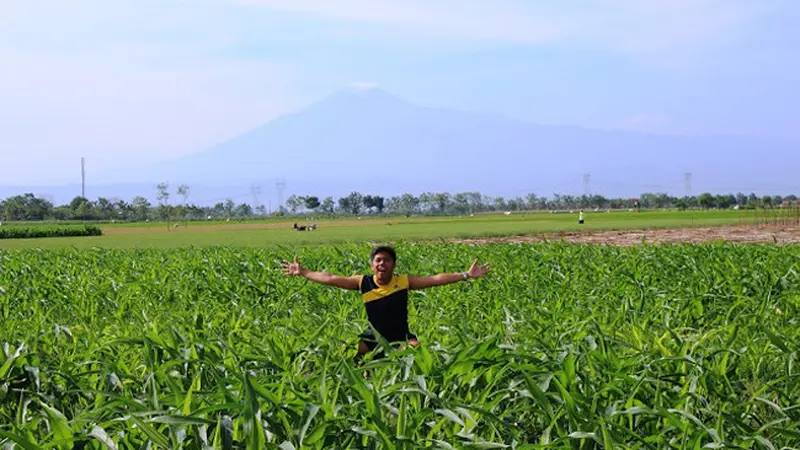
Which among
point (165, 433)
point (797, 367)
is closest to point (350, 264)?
point (797, 367)

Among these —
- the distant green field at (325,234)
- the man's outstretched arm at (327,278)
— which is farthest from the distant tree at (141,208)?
the man's outstretched arm at (327,278)

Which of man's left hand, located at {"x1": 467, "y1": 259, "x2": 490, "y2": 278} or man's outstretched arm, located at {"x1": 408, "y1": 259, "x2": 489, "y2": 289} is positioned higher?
man's left hand, located at {"x1": 467, "y1": 259, "x2": 490, "y2": 278}

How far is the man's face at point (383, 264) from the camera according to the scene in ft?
21.2

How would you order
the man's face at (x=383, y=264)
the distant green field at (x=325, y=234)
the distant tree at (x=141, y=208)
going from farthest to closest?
the distant tree at (x=141, y=208), the distant green field at (x=325, y=234), the man's face at (x=383, y=264)

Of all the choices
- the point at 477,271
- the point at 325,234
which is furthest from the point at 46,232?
the point at 477,271

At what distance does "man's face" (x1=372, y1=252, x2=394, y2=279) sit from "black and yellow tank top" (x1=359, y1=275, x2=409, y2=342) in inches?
4.1

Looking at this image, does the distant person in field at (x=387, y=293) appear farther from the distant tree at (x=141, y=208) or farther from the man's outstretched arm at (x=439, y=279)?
the distant tree at (x=141, y=208)

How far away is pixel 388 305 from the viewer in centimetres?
653

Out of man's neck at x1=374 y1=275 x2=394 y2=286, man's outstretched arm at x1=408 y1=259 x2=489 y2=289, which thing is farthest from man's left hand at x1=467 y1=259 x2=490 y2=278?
man's neck at x1=374 y1=275 x2=394 y2=286

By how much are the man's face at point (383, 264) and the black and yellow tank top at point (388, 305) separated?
0.34 feet

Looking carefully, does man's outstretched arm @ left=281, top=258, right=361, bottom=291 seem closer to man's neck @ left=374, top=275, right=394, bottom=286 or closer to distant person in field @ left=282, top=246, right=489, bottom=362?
distant person in field @ left=282, top=246, right=489, bottom=362

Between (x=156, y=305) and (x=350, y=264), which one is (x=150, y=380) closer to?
(x=156, y=305)

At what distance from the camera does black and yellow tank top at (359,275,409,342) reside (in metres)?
6.54

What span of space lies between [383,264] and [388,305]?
13.9 inches
